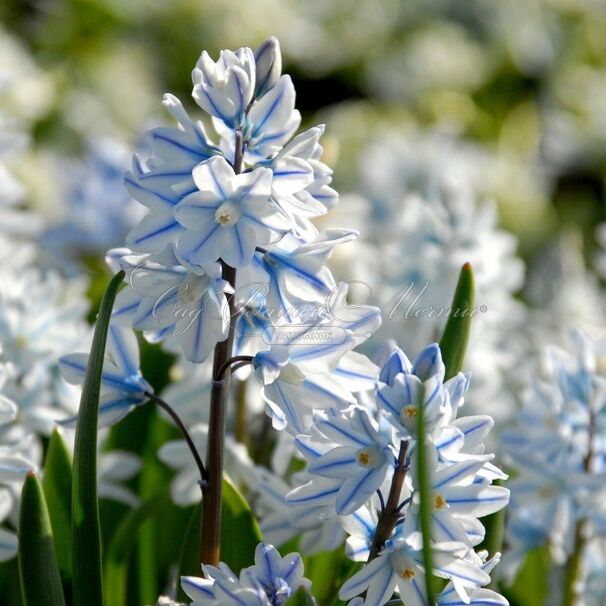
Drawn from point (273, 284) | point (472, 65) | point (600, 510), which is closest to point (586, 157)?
point (472, 65)

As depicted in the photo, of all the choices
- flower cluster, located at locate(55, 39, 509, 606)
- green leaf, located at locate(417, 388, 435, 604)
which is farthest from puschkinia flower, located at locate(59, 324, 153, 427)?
green leaf, located at locate(417, 388, 435, 604)

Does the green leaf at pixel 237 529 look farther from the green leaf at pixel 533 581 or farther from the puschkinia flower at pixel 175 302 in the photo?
the green leaf at pixel 533 581

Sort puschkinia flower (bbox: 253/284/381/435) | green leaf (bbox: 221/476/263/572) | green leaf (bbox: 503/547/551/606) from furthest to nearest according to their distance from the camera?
green leaf (bbox: 503/547/551/606)
green leaf (bbox: 221/476/263/572)
puschkinia flower (bbox: 253/284/381/435)

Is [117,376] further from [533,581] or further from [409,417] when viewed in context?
[533,581]

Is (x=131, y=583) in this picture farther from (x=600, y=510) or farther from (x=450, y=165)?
(x=450, y=165)

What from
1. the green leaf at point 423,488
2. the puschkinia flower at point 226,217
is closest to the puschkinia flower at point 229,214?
the puschkinia flower at point 226,217

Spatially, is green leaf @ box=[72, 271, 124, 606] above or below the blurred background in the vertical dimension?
below

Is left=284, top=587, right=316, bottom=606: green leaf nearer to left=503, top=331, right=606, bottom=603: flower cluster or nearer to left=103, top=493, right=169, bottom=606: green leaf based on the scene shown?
left=103, top=493, right=169, bottom=606: green leaf
